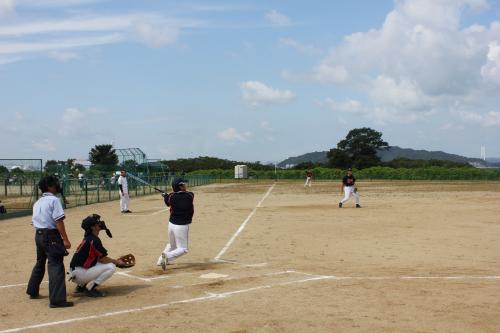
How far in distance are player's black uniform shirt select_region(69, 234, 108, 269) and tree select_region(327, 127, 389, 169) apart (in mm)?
107433

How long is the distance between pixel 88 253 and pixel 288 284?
2.92 m

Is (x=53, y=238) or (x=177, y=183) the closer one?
(x=53, y=238)

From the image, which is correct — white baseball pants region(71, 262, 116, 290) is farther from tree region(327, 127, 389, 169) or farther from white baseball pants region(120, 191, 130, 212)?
tree region(327, 127, 389, 169)

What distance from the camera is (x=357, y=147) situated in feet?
385

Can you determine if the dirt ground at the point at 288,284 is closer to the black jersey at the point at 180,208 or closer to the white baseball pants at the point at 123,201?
the black jersey at the point at 180,208

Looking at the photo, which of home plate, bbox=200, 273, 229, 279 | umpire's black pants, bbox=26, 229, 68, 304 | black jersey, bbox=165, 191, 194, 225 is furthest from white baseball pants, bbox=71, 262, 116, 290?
black jersey, bbox=165, 191, 194, 225

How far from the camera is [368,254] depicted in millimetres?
11289

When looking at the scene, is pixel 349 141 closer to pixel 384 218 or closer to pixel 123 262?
pixel 384 218

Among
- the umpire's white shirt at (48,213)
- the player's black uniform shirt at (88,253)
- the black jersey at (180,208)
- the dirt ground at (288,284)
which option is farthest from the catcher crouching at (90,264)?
the black jersey at (180,208)

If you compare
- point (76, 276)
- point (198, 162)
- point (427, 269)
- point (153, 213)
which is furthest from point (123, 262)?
point (198, 162)

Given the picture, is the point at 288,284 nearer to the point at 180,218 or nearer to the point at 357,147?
the point at 180,218

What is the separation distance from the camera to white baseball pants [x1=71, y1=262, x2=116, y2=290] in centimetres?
773

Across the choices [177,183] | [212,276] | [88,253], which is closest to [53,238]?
[88,253]

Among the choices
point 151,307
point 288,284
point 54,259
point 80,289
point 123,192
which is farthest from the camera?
point 123,192
